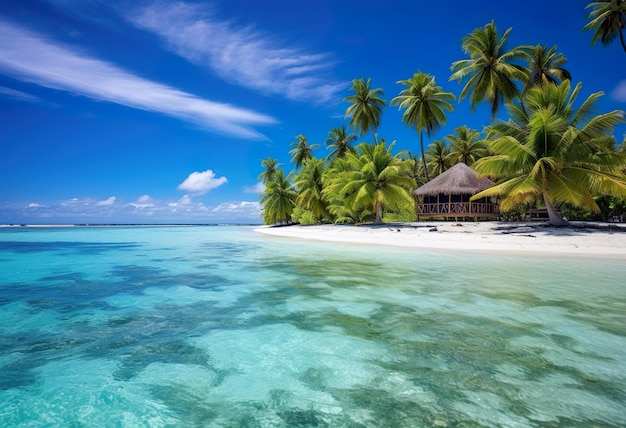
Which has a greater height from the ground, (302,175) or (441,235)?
(302,175)

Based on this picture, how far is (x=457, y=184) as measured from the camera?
2347cm

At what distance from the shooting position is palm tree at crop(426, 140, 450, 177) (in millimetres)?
36188

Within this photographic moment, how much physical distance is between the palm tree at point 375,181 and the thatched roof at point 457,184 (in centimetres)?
209

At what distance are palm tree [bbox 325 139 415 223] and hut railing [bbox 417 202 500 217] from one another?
3.71m

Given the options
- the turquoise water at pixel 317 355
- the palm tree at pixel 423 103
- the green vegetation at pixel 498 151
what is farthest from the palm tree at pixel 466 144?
the turquoise water at pixel 317 355

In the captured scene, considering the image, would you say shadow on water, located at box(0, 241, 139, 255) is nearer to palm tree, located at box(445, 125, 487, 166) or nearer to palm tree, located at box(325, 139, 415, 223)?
palm tree, located at box(325, 139, 415, 223)

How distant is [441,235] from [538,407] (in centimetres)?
1529

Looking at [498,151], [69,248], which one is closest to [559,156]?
[498,151]

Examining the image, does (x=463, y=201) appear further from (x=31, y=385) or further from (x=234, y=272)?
(x=31, y=385)

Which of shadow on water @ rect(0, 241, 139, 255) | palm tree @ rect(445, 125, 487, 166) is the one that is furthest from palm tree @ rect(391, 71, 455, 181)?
shadow on water @ rect(0, 241, 139, 255)

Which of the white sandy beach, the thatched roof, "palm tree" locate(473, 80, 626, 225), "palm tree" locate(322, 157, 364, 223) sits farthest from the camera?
"palm tree" locate(322, 157, 364, 223)

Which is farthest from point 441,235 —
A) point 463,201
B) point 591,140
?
point 463,201

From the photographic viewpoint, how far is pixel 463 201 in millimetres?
24672

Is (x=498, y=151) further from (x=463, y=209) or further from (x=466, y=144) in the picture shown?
(x=466, y=144)
